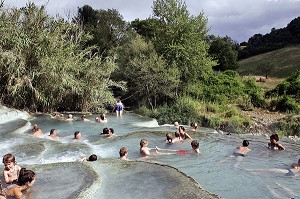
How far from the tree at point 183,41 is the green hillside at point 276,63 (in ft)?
108

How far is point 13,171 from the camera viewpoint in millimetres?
10273

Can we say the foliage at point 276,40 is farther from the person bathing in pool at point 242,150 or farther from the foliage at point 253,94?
the person bathing in pool at point 242,150

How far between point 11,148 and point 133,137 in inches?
219

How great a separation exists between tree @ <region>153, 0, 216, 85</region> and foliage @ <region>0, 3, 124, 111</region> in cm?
657

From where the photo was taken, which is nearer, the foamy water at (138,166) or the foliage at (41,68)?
the foamy water at (138,166)

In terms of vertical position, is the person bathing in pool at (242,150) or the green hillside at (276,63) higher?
the green hillside at (276,63)

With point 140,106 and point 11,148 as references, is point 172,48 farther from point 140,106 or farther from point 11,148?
point 11,148

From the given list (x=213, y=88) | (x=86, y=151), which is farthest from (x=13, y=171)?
(x=213, y=88)

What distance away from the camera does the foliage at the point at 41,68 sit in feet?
85.5

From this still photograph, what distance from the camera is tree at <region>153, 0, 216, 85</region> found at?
32.2 metres

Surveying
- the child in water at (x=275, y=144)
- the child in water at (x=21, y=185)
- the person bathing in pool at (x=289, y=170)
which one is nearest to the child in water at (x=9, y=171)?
the child in water at (x=21, y=185)

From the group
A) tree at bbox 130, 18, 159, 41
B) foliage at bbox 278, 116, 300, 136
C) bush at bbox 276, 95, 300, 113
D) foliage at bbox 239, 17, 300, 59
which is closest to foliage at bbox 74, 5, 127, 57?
tree at bbox 130, 18, 159, 41

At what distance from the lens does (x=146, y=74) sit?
3125cm

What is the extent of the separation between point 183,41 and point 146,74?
4.53 m
